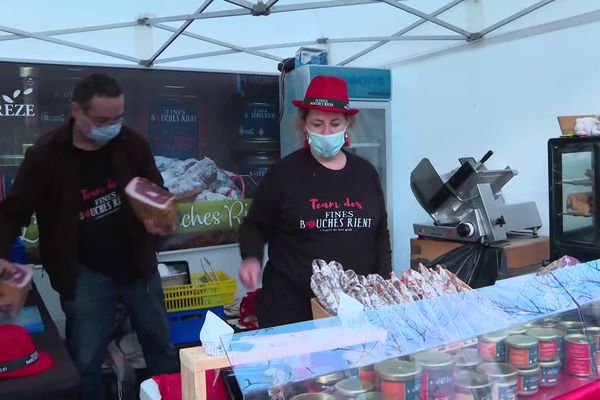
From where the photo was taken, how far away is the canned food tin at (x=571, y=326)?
4.56ft

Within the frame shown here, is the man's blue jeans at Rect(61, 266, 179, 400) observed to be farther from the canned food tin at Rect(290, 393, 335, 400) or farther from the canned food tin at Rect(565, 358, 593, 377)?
the canned food tin at Rect(565, 358, 593, 377)

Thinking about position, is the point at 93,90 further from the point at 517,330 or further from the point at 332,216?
the point at 517,330

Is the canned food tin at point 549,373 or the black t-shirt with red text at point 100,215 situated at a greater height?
the black t-shirt with red text at point 100,215

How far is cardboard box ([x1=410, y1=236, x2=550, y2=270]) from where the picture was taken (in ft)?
10.4

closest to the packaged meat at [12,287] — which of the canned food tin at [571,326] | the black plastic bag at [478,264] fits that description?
the canned food tin at [571,326]

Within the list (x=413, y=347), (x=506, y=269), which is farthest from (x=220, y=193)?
(x=413, y=347)

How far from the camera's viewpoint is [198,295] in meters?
3.53

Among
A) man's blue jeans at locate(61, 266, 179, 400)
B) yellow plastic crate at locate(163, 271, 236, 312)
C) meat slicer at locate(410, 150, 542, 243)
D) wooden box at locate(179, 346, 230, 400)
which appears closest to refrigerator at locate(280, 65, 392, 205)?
meat slicer at locate(410, 150, 542, 243)

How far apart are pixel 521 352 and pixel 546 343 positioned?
9 cm

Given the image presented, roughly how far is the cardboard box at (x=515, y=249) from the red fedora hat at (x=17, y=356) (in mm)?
2404

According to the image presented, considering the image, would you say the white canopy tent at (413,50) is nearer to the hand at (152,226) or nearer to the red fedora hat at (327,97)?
the red fedora hat at (327,97)

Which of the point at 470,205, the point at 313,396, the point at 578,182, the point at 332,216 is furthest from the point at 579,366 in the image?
the point at 470,205

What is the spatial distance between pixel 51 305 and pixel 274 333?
3198 mm

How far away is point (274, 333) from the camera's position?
1.20 m
